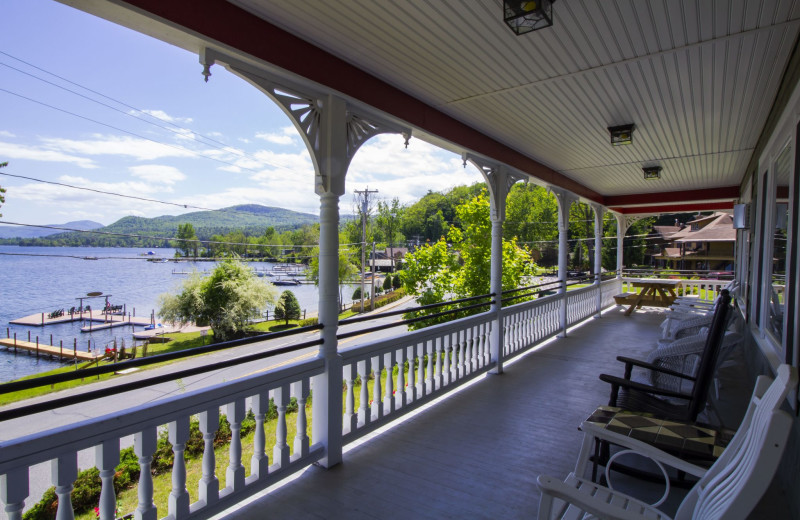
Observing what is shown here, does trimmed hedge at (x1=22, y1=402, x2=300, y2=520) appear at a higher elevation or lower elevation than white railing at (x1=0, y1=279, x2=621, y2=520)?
lower

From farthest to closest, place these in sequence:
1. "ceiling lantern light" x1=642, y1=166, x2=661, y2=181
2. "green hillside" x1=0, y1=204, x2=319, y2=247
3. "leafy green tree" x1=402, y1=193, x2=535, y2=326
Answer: "leafy green tree" x1=402, y1=193, x2=535, y2=326 → "green hillside" x1=0, y1=204, x2=319, y2=247 → "ceiling lantern light" x1=642, y1=166, x2=661, y2=181

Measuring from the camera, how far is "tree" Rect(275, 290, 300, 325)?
73.2 feet

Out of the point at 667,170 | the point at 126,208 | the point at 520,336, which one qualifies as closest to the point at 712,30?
the point at 520,336

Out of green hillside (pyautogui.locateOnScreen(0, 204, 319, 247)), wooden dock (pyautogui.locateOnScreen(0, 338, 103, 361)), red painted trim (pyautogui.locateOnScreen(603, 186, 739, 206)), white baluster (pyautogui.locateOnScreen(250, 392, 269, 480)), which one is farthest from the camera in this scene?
wooden dock (pyautogui.locateOnScreen(0, 338, 103, 361))

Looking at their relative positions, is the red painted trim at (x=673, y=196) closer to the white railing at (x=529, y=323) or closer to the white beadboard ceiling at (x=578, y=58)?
the white railing at (x=529, y=323)

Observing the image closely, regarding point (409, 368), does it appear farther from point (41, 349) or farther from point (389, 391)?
point (41, 349)

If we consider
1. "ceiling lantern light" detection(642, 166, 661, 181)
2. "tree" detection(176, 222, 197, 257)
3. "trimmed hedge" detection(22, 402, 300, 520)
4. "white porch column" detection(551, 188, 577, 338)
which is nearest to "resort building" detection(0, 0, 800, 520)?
"trimmed hedge" detection(22, 402, 300, 520)

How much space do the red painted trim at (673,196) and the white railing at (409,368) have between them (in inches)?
241

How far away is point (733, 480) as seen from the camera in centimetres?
113

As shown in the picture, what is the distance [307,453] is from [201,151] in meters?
37.1

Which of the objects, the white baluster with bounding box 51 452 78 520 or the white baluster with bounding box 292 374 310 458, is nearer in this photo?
the white baluster with bounding box 51 452 78 520

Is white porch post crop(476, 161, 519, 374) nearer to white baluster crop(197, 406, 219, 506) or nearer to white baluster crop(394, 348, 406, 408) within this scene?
white baluster crop(394, 348, 406, 408)

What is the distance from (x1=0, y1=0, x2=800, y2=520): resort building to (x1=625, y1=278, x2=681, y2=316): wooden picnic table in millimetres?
5022

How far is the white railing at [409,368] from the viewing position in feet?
9.35
